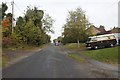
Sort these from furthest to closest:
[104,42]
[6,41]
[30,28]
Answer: [30,28] → [104,42] → [6,41]

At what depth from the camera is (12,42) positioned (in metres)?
49.7

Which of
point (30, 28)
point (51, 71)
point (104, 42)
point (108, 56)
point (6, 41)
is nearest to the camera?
point (51, 71)

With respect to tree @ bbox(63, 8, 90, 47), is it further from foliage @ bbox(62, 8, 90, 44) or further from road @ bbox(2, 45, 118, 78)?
road @ bbox(2, 45, 118, 78)

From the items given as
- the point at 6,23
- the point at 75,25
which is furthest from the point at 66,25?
the point at 6,23

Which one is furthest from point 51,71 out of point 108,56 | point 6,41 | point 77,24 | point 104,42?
point 77,24

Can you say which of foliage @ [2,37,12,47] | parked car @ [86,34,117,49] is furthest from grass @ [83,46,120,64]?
foliage @ [2,37,12,47]

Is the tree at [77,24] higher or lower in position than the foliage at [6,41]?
higher

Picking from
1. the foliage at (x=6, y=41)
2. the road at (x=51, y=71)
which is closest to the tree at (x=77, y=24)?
the foliage at (x=6, y=41)

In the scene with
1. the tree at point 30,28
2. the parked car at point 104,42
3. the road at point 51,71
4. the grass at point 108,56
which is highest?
the tree at point 30,28

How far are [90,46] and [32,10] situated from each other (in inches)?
1559

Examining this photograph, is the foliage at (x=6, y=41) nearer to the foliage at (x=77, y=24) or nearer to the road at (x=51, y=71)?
the foliage at (x=77, y=24)

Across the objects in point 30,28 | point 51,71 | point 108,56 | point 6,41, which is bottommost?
point 51,71

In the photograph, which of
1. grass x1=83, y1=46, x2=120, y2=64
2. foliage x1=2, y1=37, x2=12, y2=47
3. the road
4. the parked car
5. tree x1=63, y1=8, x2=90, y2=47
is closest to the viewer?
the road

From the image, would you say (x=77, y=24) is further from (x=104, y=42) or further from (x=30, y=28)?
(x=104, y=42)
